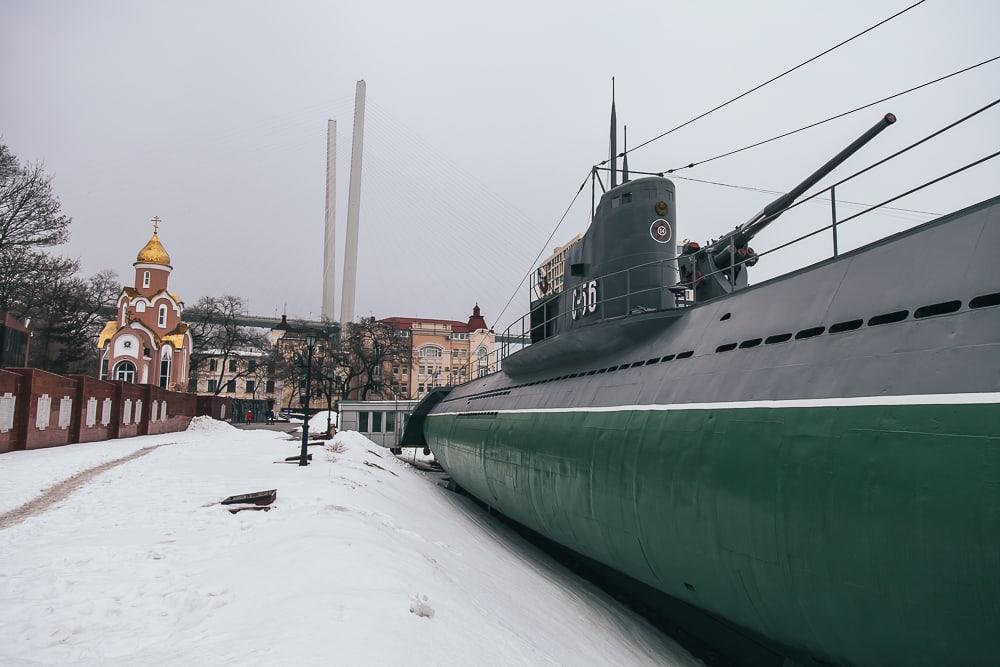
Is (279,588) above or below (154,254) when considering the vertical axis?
below

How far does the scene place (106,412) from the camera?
23969 millimetres

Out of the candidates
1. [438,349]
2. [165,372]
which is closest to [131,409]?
[165,372]

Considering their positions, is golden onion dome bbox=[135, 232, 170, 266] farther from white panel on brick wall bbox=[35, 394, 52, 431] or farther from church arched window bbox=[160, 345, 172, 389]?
white panel on brick wall bbox=[35, 394, 52, 431]

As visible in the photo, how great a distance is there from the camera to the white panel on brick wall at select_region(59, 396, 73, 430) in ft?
65.6

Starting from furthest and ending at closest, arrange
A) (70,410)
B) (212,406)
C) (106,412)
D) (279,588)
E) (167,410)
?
(212,406), (167,410), (106,412), (70,410), (279,588)

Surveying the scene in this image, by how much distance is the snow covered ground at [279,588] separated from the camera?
4.60m

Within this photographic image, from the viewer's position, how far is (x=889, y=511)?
168 inches

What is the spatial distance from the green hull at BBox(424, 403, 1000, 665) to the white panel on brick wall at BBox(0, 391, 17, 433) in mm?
16294

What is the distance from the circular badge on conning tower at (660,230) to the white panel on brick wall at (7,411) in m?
16.5

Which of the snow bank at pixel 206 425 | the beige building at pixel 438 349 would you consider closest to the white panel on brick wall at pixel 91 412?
the snow bank at pixel 206 425

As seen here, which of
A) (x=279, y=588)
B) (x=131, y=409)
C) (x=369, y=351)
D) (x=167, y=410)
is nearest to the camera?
(x=279, y=588)

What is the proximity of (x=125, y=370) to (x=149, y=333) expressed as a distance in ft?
8.87

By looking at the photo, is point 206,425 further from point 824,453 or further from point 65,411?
point 824,453

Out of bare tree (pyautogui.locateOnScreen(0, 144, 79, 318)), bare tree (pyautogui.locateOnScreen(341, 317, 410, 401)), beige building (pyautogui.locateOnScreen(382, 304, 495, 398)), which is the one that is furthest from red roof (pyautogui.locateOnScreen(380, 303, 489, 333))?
bare tree (pyautogui.locateOnScreen(0, 144, 79, 318))
